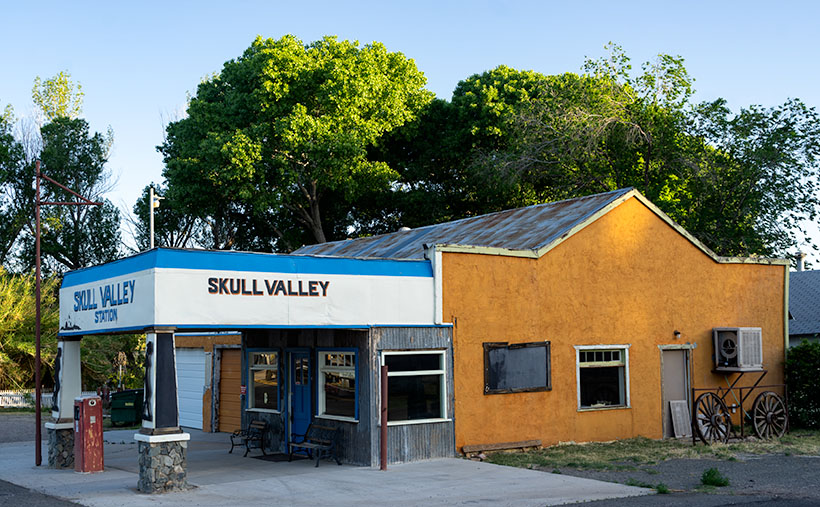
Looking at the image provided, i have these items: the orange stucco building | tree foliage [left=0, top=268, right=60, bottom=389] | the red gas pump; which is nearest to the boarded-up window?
the orange stucco building

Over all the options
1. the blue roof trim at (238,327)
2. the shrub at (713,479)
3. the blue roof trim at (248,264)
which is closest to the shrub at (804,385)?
the shrub at (713,479)

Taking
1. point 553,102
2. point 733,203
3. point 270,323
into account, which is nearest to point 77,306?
point 270,323

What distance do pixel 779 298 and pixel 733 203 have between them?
10.5 metres

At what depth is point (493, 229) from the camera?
20.2m

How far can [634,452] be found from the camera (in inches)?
648

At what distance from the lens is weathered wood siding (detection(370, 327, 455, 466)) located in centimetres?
1492

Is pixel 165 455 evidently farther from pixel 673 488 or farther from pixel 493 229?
pixel 493 229

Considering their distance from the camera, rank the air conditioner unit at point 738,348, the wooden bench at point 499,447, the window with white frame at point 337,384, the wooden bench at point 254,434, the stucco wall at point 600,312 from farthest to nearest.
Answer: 1. the air conditioner unit at point 738,348
2. the wooden bench at point 254,434
3. the stucco wall at point 600,312
4. the wooden bench at point 499,447
5. the window with white frame at point 337,384

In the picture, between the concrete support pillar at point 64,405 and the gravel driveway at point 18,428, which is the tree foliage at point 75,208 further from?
the concrete support pillar at point 64,405

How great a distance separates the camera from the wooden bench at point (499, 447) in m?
15.9

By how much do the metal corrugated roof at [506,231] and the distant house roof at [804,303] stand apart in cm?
1847

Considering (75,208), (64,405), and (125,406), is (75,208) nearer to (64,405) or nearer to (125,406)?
A: (125,406)

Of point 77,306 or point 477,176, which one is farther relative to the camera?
point 477,176

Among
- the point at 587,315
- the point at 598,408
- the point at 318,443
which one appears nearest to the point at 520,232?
the point at 587,315
